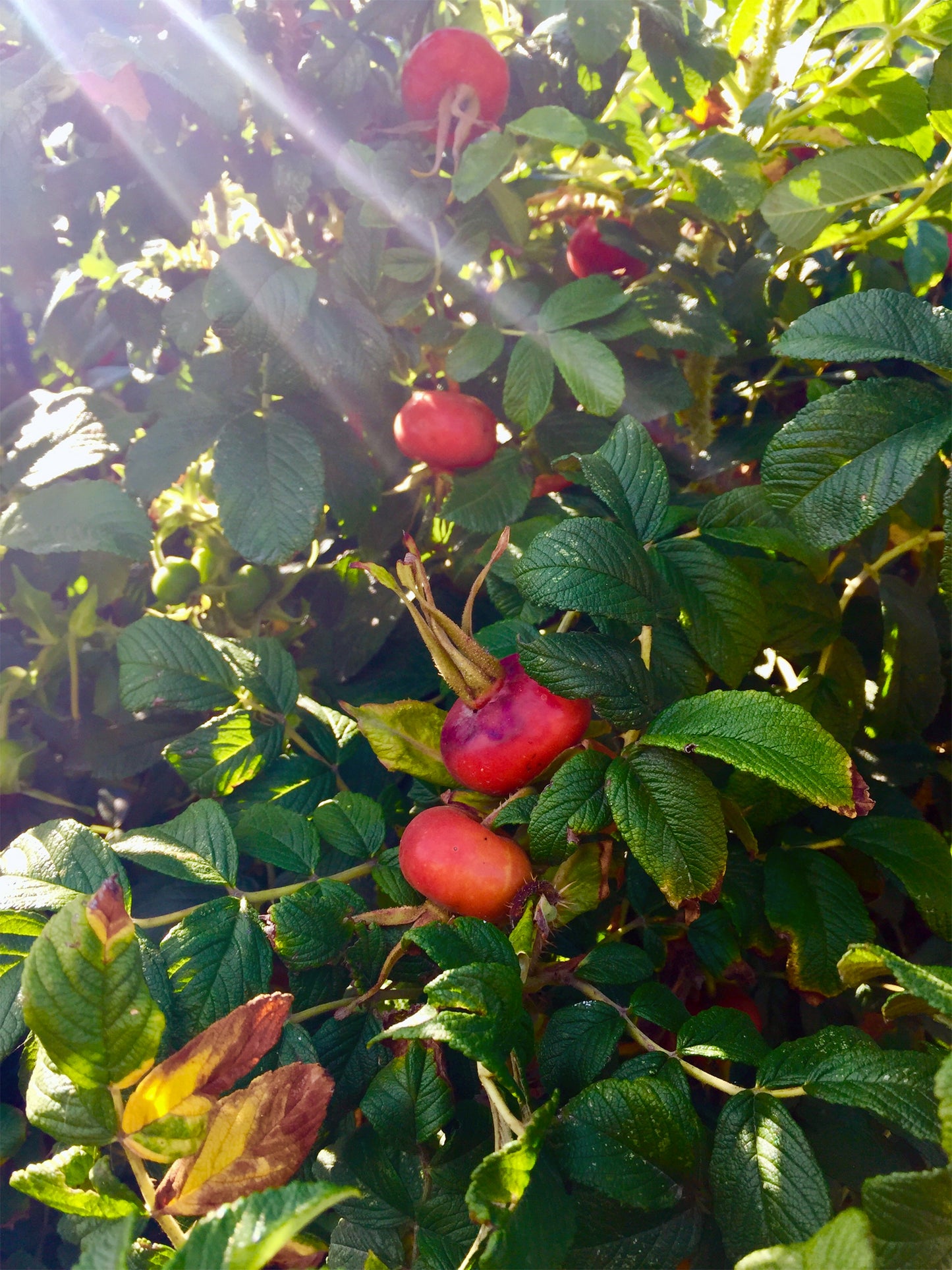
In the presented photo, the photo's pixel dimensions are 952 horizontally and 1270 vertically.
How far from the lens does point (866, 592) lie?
86 cm

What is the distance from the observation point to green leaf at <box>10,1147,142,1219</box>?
44 cm

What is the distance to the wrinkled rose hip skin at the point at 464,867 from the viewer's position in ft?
1.80

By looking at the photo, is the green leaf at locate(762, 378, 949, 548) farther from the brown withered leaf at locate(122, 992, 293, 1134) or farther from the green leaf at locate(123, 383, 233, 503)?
the green leaf at locate(123, 383, 233, 503)

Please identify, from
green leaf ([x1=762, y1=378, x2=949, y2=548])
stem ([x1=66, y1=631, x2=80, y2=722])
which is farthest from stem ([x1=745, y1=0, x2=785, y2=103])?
stem ([x1=66, y1=631, x2=80, y2=722])

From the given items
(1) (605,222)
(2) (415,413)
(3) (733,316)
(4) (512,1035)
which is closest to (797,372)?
(3) (733,316)

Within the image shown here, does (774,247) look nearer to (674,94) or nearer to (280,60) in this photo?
(674,94)

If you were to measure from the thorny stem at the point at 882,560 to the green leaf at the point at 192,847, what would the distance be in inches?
21.3

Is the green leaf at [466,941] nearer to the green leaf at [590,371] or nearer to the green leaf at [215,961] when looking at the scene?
the green leaf at [215,961]

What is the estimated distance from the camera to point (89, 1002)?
42 centimetres

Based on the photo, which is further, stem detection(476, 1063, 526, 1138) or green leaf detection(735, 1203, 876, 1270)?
stem detection(476, 1063, 526, 1138)

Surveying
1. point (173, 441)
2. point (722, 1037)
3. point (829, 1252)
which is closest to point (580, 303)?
point (173, 441)

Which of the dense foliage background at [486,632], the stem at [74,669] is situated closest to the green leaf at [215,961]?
the dense foliage background at [486,632]

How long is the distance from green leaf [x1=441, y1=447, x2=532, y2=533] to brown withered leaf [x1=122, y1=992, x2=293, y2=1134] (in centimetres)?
46

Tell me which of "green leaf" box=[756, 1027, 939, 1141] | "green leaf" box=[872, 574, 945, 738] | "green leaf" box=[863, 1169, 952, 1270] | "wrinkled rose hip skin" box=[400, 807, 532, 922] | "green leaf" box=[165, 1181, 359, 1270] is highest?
"green leaf" box=[165, 1181, 359, 1270]
